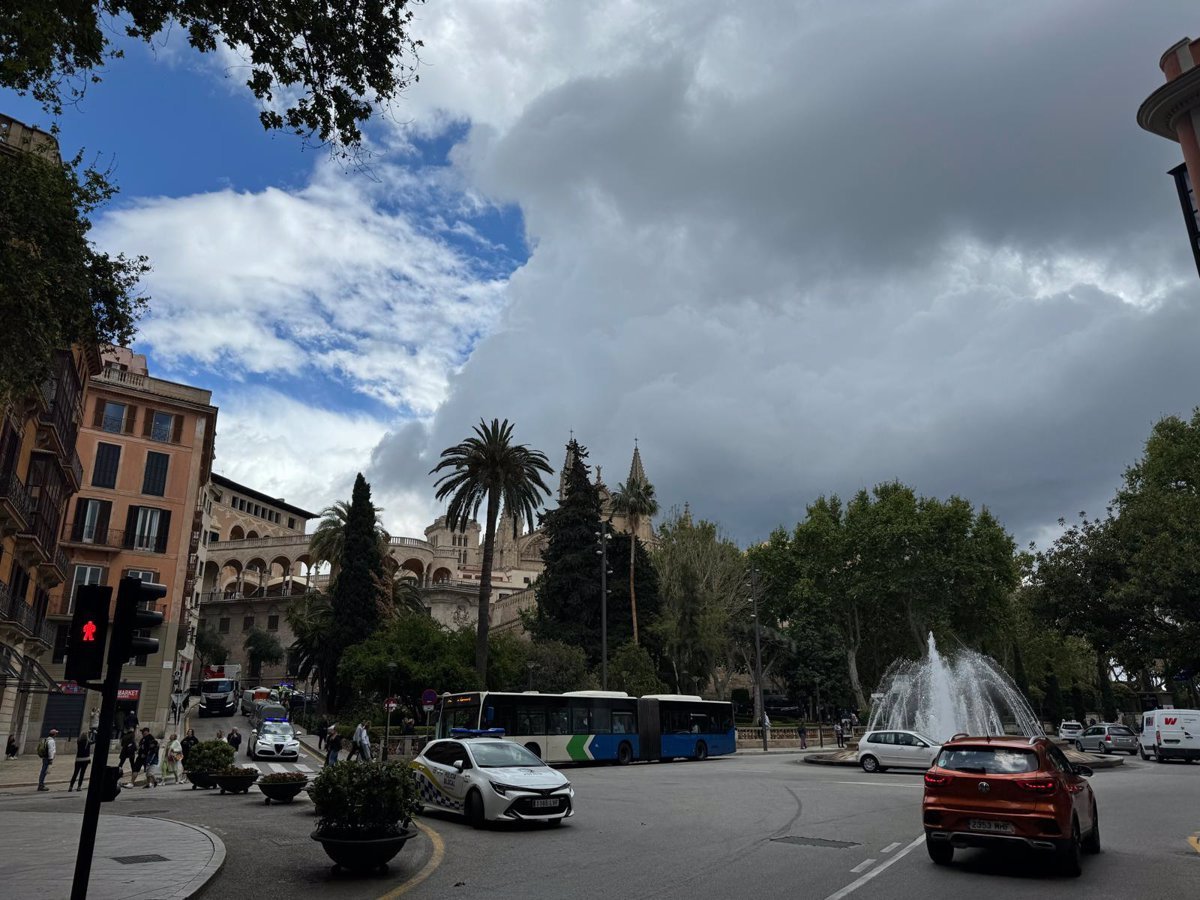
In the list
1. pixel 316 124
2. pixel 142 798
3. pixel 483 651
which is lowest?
pixel 142 798

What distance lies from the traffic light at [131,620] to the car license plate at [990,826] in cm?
855

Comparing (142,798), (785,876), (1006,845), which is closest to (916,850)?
(1006,845)

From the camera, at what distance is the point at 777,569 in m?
65.1

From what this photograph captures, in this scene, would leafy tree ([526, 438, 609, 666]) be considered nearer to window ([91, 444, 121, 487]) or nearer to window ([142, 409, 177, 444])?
window ([142, 409, 177, 444])

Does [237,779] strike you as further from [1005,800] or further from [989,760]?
[1005,800]

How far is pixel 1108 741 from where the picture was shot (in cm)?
3778

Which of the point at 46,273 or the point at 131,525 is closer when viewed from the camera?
the point at 46,273

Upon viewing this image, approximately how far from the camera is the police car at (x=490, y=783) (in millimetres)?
12406

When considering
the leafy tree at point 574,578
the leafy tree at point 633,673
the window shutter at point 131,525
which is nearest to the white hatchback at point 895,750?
the leafy tree at point 633,673

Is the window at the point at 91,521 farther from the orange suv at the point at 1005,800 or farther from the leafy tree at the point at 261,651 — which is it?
the leafy tree at the point at 261,651

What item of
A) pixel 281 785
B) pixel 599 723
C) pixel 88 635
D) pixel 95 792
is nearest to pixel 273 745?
pixel 599 723

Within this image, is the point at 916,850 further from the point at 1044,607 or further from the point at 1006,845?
the point at 1044,607

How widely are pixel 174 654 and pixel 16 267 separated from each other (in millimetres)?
37748

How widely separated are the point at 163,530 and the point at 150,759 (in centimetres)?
2305
